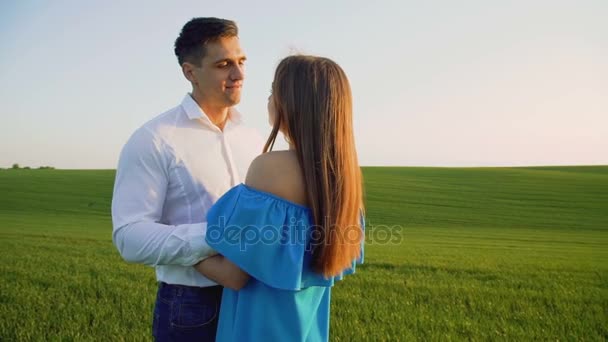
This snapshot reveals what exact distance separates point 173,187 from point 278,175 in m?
0.78

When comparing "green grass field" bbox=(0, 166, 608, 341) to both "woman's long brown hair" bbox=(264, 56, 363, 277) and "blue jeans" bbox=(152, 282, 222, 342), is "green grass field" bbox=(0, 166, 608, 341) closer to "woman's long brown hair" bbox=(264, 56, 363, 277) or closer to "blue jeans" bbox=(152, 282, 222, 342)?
"blue jeans" bbox=(152, 282, 222, 342)

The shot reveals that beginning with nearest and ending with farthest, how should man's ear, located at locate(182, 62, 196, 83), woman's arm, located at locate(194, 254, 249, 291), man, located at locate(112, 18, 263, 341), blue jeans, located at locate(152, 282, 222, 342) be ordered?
woman's arm, located at locate(194, 254, 249, 291), man, located at locate(112, 18, 263, 341), blue jeans, located at locate(152, 282, 222, 342), man's ear, located at locate(182, 62, 196, 83)

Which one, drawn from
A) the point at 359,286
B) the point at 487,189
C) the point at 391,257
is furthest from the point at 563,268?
the point at 487,189

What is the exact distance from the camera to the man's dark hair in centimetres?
290

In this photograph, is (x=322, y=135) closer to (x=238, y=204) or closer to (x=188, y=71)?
(x=238, y=204)

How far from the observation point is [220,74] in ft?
9.66

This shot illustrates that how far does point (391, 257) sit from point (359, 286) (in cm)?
376

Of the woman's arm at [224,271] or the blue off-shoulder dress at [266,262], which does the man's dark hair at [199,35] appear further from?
the woman's arm at [224,271]

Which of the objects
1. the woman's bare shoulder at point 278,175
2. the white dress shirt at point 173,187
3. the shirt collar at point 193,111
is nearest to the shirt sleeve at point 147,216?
the white dress shirt at point 173,187

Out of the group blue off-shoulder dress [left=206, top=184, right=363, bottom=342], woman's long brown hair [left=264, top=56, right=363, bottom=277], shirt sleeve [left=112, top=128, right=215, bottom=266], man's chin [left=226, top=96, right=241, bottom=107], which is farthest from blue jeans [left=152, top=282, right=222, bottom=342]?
man's chin [left=226, top=96, right=241, bottom=107]

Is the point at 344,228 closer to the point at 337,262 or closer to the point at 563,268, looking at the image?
the point at 337,262

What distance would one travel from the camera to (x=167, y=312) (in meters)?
2.80

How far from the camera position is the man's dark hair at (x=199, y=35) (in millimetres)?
2902

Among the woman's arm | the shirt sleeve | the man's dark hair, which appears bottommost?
the woman's arm
